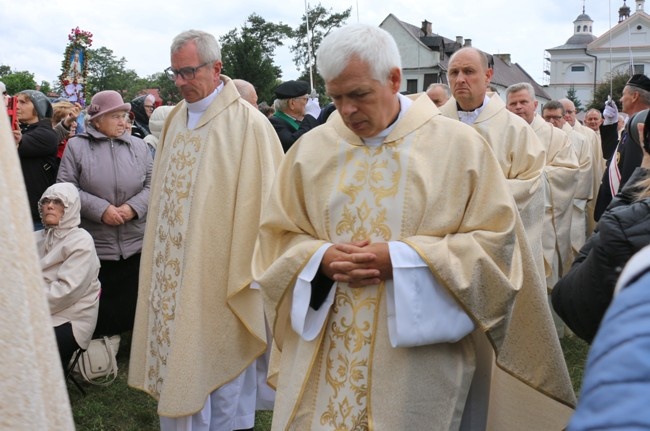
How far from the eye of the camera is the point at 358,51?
2.79m

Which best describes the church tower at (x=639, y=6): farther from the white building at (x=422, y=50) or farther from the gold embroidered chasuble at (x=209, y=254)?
the gold embroidered chasuble at (x=209, y=254)

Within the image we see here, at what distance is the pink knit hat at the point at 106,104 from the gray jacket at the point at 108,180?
0.14m

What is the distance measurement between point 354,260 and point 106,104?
3.75 meters

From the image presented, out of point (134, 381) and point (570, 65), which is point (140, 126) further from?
point (570, 65)

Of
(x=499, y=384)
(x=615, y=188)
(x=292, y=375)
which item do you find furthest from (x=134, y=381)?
(x=615, y=188)

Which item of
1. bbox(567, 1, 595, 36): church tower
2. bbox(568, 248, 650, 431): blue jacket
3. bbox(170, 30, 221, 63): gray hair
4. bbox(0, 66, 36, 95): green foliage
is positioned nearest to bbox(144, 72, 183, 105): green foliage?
bbox(0, 66, 36, 95): green foliage

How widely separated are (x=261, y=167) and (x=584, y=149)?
5.90 meters

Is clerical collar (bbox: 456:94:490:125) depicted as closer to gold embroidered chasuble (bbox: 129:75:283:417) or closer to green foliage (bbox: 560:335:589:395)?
gold embroidered chasuble (bbox: 129:75:283:417)

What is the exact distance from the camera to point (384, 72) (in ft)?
9.32

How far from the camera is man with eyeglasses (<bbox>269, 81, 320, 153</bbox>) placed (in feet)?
22.6

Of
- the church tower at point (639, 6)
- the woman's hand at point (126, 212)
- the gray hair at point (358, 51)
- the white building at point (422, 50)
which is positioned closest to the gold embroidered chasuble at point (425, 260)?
the gray hair at point (358, 51)

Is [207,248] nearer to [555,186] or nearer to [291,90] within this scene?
[291,90]

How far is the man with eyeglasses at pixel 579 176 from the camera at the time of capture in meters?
8.48

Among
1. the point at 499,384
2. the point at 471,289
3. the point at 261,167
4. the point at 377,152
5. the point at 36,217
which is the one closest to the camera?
the point at 471,289
